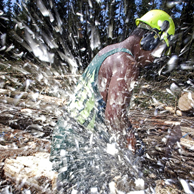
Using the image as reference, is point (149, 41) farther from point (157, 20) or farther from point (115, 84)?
point (115, 84)

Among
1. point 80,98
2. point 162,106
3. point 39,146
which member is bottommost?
point 39,146

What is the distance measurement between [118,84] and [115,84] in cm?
2

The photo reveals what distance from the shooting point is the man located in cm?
122

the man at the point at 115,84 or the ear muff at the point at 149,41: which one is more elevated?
the ear muff at the point at 149,41

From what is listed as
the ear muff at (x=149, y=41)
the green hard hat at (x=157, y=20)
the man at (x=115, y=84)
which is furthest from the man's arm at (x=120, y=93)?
the green hard hat at (x=157, y=20)

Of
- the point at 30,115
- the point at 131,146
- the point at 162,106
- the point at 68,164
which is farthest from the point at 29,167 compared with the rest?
the point at 162,106

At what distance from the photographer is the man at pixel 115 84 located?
1223 millimetres

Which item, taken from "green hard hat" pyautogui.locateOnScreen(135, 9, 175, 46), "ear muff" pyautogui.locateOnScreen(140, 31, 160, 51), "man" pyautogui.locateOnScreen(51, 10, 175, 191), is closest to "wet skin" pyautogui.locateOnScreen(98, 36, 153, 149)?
"man" pyautogui.locateOnScreen(51, 10, 175, 191)

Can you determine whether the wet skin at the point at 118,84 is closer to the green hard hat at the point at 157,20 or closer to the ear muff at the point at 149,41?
the ear muff at the point at 149,41

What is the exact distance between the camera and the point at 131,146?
4.27 feet

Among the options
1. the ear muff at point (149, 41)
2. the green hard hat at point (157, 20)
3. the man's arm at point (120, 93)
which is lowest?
the man's arm at point (120, 93)

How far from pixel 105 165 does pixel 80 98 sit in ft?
2.44

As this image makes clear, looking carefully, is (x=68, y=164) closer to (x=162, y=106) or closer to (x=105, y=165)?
(x=105, y=165)

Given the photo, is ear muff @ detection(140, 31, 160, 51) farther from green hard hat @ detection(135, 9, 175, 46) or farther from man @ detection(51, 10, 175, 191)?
green hard hat @ detection(135, 9, 175, 46)
